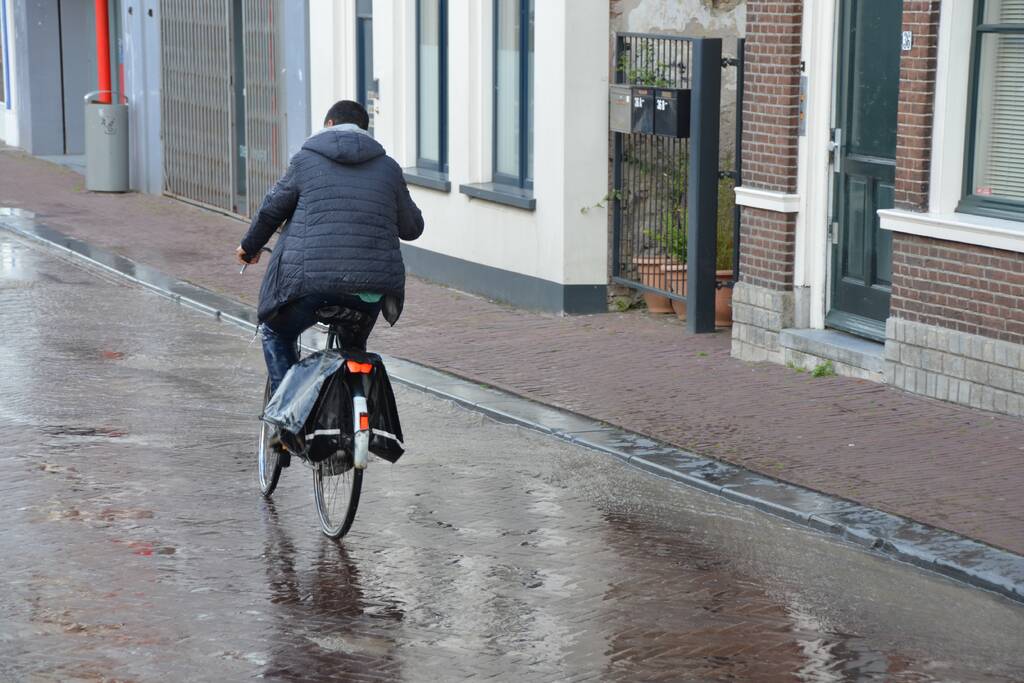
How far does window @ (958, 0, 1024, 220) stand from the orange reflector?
423 centimetres

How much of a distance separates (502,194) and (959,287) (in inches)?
209

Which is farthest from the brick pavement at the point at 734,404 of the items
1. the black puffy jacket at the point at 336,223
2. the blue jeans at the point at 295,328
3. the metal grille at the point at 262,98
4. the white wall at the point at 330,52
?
the metal grille at the point at 262,98

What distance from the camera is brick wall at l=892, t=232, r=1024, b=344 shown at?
9250 millimetres

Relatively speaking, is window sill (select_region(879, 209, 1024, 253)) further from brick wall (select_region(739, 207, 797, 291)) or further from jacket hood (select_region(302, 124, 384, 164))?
jacket hood (select_region(302, 124, 384, 164))

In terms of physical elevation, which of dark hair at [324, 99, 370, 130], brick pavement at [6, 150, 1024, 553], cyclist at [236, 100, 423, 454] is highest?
dark hair at [324, 99, 370, 130]

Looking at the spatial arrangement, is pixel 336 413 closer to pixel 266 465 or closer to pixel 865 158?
pixel 266 465

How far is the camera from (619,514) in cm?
765

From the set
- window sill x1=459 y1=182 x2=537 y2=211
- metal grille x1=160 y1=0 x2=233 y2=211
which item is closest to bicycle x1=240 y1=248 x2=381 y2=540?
window sill x1=459 y1=182 x2=537 y2=211

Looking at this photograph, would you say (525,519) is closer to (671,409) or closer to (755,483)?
(755,483)

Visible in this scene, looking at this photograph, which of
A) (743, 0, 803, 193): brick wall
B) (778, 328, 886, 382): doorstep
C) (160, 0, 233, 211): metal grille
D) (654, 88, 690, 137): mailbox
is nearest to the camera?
(778, 328, 886, 382): doorstep

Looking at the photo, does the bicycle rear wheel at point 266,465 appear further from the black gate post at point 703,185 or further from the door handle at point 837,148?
the black gate post at point 703,185

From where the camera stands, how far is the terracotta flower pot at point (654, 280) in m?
13.0

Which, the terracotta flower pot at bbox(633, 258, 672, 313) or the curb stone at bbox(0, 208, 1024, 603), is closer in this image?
the curb stone at bbox(0, 208, 1024, 603)

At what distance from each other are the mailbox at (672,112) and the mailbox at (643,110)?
5cm
